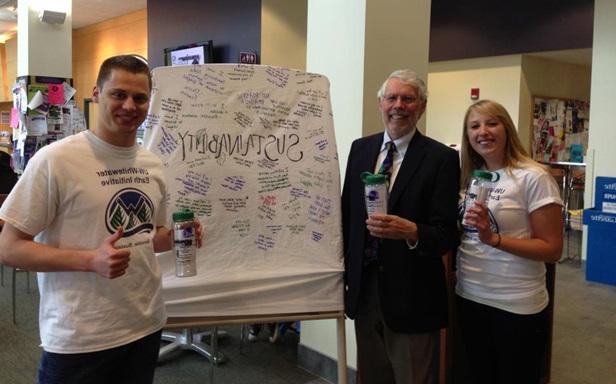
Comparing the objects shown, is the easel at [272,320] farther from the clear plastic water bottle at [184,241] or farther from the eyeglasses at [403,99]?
the eyeglasses at [403,99]

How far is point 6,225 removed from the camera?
1.35 meters

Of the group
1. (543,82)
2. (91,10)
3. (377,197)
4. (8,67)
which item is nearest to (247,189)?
(377,197)

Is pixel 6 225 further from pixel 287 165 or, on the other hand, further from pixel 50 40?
pixel 50 40

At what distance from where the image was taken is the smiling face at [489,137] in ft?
6.25

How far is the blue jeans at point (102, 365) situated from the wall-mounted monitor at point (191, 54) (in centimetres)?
445

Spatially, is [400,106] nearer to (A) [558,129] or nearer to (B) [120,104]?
(B) [120,104]

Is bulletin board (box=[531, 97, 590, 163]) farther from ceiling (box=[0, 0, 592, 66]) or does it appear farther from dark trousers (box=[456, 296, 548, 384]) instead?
dark trousers (box=[456, 296, 548, 384])

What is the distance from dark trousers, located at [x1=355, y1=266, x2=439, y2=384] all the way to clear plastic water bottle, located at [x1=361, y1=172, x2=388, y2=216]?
323 millimetres

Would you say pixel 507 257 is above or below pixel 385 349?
above

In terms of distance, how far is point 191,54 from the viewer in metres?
5.93

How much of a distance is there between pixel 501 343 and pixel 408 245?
1.66ft

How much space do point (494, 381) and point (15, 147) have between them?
5086 millimetres

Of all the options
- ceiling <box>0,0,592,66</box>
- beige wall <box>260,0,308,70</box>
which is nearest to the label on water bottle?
beige wall <box>260,0,308,70</box>

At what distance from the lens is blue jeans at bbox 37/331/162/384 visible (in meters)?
1.40
